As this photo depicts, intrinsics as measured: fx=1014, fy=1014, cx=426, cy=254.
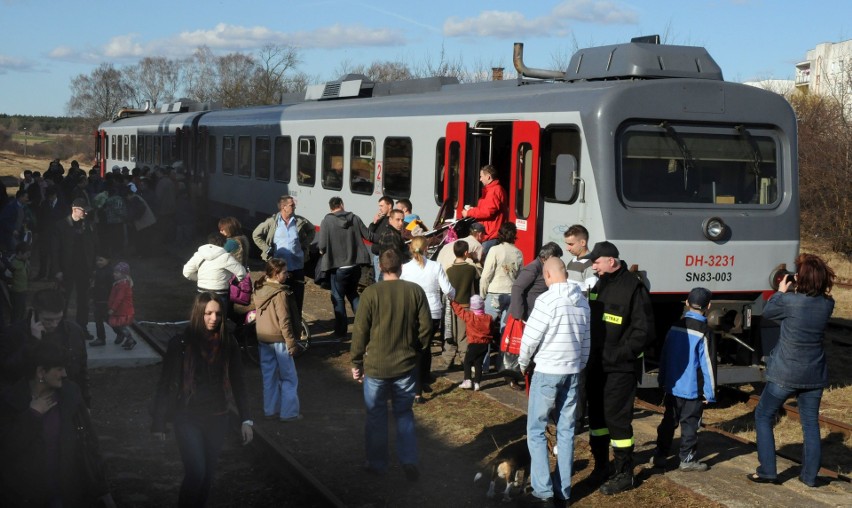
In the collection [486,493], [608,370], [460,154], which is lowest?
[486,493]

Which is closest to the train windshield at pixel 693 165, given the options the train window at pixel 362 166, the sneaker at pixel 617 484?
the sneaker at pixel 617 484

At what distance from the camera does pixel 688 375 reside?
25.3 feet

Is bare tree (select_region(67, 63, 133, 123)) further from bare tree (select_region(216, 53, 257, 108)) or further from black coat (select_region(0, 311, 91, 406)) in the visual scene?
black coat (select_region(0, 311, 91, 406))

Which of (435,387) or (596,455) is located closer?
(596,455)

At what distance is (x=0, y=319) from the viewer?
7648 millimetres

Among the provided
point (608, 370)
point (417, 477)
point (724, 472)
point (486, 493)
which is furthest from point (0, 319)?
point (724, 472)

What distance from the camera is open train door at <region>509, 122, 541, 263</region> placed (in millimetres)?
11000

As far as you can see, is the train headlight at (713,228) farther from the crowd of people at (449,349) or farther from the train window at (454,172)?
the train window at (454,172)

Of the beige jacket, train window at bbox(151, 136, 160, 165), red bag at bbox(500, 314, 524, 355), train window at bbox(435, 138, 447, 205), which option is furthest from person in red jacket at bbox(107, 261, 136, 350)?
train window at bbox(151, 136, 160, 165)

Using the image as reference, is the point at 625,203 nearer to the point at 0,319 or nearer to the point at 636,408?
the point at 636,408

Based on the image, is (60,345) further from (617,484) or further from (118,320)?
(118,320)

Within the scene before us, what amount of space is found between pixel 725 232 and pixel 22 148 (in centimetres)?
7175

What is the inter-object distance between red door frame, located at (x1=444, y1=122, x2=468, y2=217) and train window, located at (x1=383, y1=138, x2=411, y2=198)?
4.09 feet

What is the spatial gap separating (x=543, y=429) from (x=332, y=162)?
10808 mm
